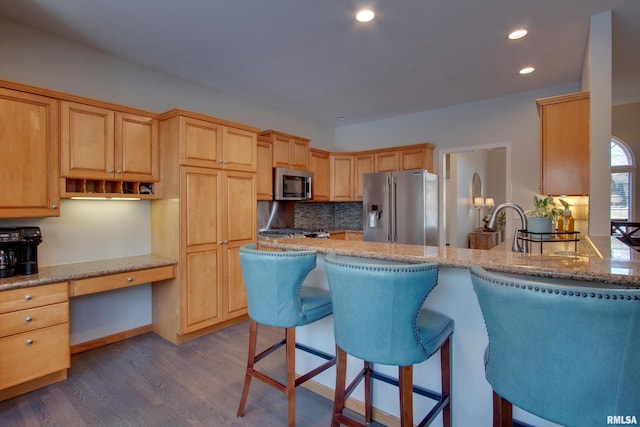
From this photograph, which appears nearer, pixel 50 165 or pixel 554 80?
pixel 50 165

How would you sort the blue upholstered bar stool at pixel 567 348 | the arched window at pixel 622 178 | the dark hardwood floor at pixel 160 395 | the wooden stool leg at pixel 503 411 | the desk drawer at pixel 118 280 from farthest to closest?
the arched window at pixel 622 178 → the desk drawer at pixel 118 280 → the dark hardwood floor at pixel 160 395 → the wooden stool leg at pixel 503 411 → the blue upholstered bar stool at pixel 567 348

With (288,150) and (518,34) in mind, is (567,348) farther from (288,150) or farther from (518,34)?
(288,150)

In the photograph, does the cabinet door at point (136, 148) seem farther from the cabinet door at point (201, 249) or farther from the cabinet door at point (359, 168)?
the cabinet door at point (359, 168)

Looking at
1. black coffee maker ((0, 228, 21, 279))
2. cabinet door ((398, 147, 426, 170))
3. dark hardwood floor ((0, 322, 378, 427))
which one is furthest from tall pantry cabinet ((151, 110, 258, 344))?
cabinet door ((398, 147, 426, 170))

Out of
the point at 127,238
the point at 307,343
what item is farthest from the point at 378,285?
the point at 127,238

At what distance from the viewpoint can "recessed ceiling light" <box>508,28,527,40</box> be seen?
2743mm

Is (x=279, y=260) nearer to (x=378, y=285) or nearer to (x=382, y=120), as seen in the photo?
(x=378, y=285)

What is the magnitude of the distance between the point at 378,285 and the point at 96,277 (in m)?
2.48

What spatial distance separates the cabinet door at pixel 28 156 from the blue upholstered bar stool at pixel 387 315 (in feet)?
7.94

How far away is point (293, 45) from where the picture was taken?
2971mm

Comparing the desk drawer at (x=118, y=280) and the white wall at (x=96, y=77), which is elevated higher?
the white wall at (x=96, y=77)

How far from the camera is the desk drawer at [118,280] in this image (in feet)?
8.39


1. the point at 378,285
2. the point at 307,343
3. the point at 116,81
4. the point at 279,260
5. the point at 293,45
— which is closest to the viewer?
the point at 378,285

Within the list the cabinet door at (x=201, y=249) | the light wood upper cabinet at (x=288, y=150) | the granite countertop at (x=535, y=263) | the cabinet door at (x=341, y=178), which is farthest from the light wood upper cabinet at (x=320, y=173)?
the granite countertop at (x=535, y=263)
